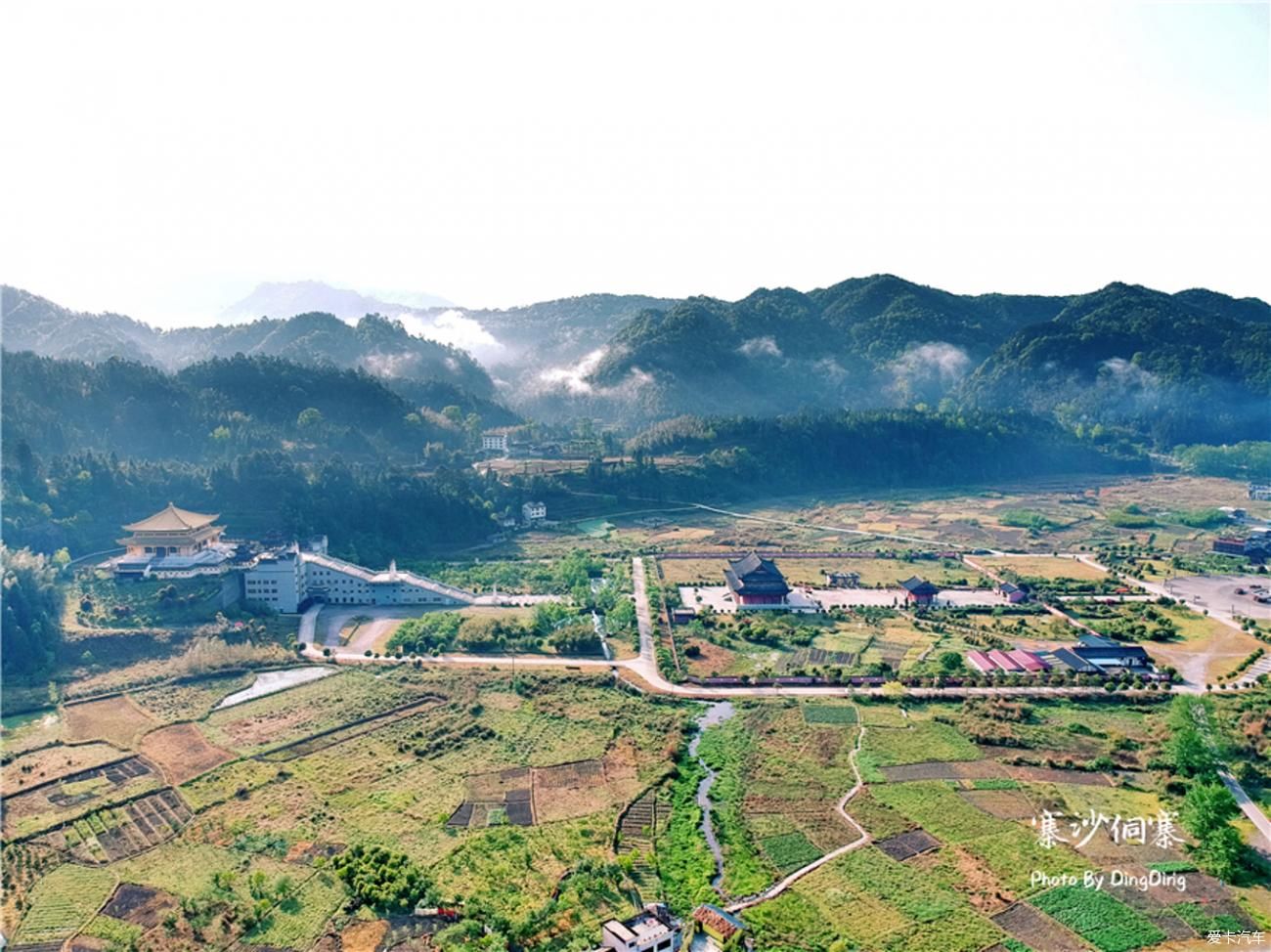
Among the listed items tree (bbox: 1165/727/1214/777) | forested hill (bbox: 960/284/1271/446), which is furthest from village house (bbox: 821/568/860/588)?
forested hill (bbox: 960/284/1271/446)

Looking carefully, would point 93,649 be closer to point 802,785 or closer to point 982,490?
point 802,785

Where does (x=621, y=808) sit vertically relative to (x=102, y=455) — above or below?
below

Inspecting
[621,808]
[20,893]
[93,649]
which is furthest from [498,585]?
[20,893]

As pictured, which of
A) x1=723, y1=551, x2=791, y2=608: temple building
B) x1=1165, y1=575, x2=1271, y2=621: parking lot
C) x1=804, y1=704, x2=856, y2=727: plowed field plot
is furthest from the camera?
x1=1165, y1=575, x2=1271, y2=621: parking lot

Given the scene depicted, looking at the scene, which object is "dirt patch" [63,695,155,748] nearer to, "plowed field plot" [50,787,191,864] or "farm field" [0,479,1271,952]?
"farm field" [0,479,1271,952]

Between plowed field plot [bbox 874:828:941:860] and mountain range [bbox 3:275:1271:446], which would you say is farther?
mountain range [bbox 3:275:1271:446]

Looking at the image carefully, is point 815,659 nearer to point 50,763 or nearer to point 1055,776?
point 1055,776
